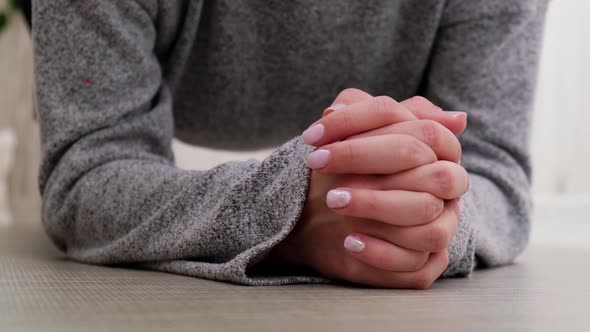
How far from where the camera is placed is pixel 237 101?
955mm

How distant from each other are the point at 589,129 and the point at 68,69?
1449 millimetres

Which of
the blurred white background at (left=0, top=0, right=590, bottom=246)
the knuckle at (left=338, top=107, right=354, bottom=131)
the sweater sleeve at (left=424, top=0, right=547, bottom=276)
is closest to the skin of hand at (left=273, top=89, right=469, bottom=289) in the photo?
the knuckle at (left=338, top=107, right=354, bottom=131)

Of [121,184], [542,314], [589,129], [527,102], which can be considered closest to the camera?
[542,314]

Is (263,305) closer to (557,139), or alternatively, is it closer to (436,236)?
(436,236)

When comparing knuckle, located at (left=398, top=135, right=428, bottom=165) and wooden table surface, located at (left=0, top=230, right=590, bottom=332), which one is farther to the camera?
knuckle, located at (left=398, top=135, right=428, bottom=165)

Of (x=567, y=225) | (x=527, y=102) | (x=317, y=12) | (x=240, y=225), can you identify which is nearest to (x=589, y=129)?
(x=567, y=225)

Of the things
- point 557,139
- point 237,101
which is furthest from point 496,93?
point 557,139

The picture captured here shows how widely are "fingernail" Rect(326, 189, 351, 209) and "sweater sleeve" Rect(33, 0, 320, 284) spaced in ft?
0.23

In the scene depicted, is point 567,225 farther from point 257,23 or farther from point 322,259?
point 322,259

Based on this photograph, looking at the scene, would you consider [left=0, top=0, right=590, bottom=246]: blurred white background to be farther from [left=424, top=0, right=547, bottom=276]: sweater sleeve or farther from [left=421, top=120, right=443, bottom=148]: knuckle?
[left=421, top=120, right=443, bottom=148]: knuckle

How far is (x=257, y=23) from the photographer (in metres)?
0.86

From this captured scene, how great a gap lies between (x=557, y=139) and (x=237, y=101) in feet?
3.84

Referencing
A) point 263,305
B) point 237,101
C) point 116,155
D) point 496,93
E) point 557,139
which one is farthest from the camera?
point 557,139

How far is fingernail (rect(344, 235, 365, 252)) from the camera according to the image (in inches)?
19.7
